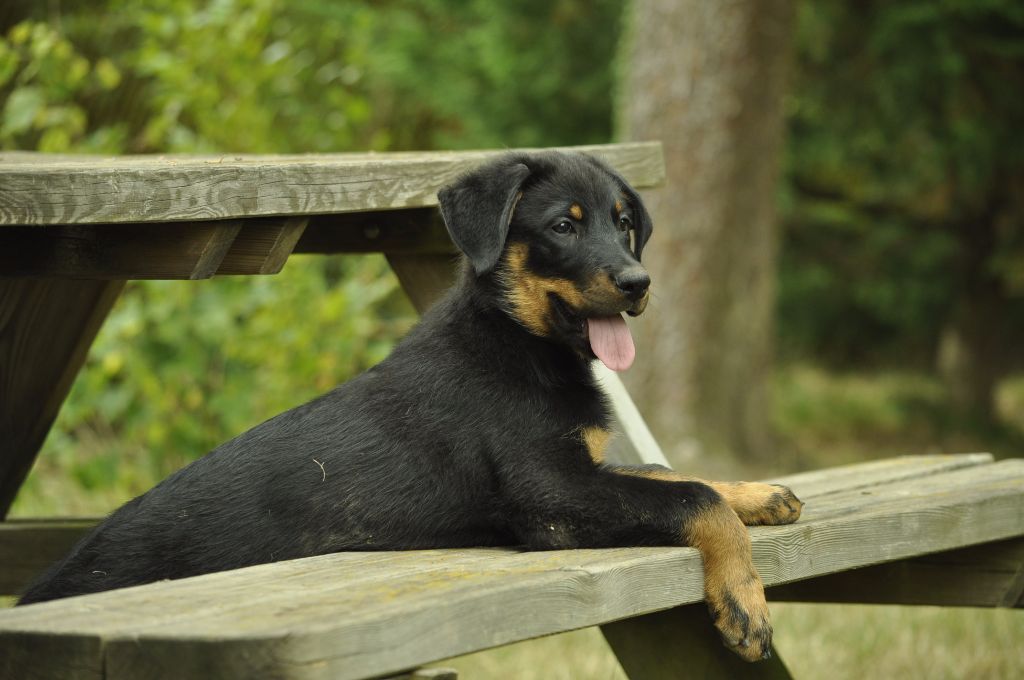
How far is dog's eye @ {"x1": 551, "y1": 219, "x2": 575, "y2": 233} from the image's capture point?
11.0 ft

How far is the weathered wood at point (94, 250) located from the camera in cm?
313

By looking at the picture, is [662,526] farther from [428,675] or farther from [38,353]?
[38,353]

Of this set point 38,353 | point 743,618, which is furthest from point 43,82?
point 743,618

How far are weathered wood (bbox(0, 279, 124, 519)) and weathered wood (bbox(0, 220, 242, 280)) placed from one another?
0.70m

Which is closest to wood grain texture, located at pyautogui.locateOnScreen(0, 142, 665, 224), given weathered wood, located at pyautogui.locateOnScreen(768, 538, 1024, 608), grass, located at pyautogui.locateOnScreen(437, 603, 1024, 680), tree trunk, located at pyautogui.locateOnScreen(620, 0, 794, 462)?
weathered wood, located at pyautogui.locateOnScreen(768, 538, 1024, 608)

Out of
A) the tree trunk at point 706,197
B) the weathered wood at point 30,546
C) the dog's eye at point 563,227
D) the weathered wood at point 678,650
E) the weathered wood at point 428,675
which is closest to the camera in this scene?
the weathered wood at point 428,675

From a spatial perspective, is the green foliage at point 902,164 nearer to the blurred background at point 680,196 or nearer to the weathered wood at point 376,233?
the blurred background at point 680,196

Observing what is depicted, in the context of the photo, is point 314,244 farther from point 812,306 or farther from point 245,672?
point 812,306

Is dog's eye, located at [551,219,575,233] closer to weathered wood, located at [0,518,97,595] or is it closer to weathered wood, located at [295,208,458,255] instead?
weathered wood, located at [295,208,458,255]

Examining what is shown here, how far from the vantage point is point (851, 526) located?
3131 mm

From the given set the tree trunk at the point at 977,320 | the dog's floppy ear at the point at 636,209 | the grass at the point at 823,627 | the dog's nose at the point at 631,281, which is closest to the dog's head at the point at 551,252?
the dog's nose at the point at 631,281

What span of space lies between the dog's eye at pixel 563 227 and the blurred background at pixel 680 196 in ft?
7.57

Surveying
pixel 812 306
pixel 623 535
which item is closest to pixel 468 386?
pixel 623 535

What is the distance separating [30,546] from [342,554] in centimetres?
173
